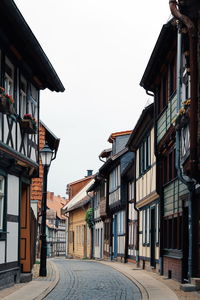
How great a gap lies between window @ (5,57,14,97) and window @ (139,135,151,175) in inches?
407

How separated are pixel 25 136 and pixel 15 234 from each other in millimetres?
2662

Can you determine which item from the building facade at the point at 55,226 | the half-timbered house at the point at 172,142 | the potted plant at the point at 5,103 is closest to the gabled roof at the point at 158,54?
the half-timbered house at the point at 172,142

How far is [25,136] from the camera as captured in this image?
755 inches


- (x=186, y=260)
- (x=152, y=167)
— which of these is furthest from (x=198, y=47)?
(x=152, y=167)

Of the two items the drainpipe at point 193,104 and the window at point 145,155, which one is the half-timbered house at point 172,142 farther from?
the window at point 145,155

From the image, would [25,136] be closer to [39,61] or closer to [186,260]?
[39,61]

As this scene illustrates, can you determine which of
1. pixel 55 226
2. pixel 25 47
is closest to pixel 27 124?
pixel 25 47

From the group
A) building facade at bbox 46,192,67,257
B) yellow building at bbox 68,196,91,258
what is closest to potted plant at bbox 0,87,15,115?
yellow building at bbox 68,196,91,258

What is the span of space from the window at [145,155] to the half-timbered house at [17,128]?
712 centimetres

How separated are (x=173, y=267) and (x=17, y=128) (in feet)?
21.8

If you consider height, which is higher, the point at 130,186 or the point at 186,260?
the point at 130,186

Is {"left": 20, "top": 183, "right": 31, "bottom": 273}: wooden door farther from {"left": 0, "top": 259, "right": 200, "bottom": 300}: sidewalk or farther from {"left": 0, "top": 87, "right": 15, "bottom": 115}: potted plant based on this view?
{"left": 0, "top": 87, "right": 15, "bottom": 115}: potted plant

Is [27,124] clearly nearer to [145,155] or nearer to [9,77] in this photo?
[9,77]

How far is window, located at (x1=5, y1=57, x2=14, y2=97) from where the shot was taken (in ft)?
56.4
